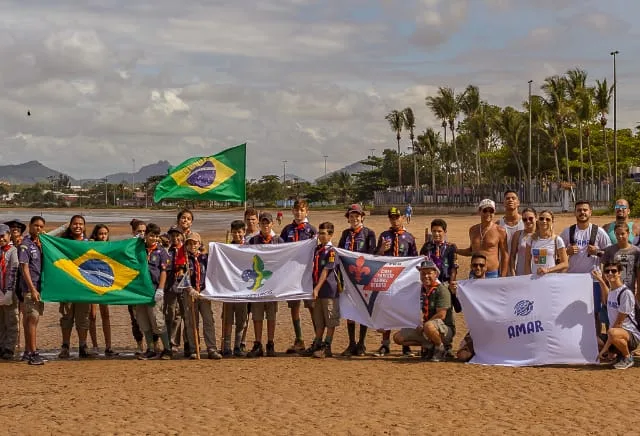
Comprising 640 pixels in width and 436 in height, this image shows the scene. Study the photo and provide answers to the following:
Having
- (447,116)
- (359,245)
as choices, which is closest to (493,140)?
(447,116)

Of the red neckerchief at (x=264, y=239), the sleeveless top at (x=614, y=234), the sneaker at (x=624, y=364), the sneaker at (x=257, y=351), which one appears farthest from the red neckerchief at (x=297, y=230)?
the sneaker at (x=624, y=364)

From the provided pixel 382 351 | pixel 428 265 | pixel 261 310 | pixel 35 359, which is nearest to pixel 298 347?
pixel 261 310

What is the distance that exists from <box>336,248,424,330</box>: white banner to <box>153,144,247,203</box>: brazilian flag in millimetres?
3045

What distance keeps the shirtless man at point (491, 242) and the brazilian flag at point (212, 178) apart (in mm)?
4492

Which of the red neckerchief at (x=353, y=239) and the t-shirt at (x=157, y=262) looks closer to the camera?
the t-shirt at (x=157, y=262)

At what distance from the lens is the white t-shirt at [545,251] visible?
9875mm

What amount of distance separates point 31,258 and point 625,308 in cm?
727

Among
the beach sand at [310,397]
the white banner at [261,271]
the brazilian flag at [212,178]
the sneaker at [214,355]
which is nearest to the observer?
the beach sand at [310,397]

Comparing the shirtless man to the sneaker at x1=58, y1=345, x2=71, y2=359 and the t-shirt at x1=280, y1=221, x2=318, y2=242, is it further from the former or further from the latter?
the sneaker at x1=58, y1=345, x2=71, y2=359

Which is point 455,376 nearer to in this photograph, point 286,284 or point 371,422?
point 371,422

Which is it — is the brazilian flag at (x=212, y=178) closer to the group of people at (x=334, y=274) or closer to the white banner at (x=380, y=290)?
the group of people at (x=334, y=274)

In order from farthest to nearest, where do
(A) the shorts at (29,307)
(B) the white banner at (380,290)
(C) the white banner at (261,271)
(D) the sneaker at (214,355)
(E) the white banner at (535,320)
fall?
(C) the white banner at (261,271), (B) the white banner at (380,290), (D) the sneaker at (214,355), (A) the shorts at (29,307), (E) the white banner at (535,320)

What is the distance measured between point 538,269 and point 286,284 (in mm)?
3327

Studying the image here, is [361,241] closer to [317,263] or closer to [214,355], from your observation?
[317,263]
